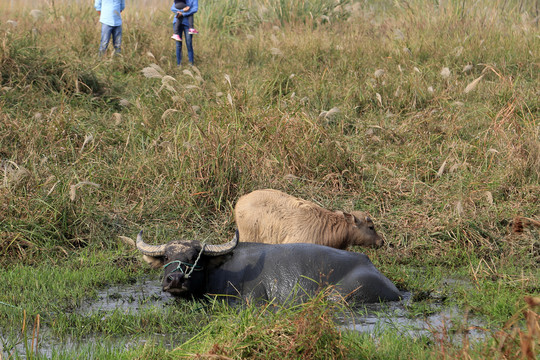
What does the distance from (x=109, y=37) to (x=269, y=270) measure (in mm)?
8956

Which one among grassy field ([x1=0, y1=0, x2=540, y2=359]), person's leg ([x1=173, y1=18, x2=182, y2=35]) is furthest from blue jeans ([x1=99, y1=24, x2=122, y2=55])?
person's leg ([x1=173, y1=18, x2=182, y2=35])

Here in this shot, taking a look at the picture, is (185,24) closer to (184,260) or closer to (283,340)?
(184,260)

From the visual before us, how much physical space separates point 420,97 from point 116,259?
617cm

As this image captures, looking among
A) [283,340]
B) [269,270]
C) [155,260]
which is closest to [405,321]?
[269,270]

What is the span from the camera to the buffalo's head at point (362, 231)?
7.09m

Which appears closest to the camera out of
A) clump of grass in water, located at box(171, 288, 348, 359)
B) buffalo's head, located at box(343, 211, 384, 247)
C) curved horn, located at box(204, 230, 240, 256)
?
clump of grass in water, located at box(171, 288, 348, 359)

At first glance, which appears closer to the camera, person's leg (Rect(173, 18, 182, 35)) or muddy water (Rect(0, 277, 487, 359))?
muddy water (Rect(0, 277, 487, 359))

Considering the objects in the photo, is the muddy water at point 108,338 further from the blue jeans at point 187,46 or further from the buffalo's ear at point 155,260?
the blue jeans at point 187,46

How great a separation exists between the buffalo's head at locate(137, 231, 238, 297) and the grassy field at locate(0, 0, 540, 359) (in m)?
0.22

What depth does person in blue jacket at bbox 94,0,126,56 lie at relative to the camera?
1312 centimetres

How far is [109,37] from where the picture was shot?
13.3 m

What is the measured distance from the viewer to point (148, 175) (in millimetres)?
8258

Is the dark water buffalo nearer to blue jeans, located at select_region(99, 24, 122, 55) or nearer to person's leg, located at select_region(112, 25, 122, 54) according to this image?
blue jeans, located at select_region(99, 24, 122, 55)

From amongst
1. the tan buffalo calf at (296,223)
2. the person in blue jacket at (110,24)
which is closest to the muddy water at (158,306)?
the tan buffalo calf at (296,223)
